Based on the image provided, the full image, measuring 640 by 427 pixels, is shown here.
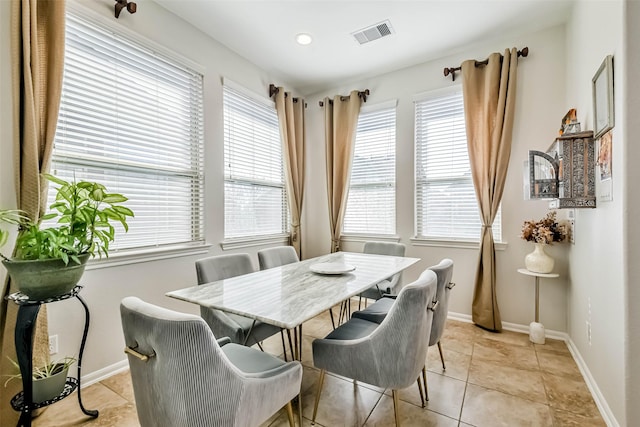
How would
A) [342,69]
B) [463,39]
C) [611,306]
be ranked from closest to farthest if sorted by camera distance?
1. [611,306]
2. [463,39]
3. [342,69]

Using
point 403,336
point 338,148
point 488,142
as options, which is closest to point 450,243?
point 488,142

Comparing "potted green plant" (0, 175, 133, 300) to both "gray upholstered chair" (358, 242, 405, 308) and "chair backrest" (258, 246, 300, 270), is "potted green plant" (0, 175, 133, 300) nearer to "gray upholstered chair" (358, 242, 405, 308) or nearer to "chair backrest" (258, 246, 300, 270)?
"chair backrest" (258, 246, 300, 270)

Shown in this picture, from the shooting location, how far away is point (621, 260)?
148 cm

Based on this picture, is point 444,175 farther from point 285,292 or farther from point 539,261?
point 285,292

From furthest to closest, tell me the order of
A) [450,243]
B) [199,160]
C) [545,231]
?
1. [450,243]
2. [199,160]
3. [545,231]

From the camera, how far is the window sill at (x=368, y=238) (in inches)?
143

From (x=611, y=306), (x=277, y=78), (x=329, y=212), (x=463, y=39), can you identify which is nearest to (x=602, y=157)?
(x=611, y=306)

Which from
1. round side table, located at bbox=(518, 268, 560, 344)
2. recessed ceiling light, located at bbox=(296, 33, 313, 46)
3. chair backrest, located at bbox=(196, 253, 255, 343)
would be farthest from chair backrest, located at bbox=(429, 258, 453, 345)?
recessed ceiling light, located at bbox=(296, 33, 313, 46)

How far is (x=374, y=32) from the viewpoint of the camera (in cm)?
285

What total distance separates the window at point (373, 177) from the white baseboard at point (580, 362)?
129 centimetres

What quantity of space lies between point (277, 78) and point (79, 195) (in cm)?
294

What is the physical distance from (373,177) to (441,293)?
2306 millimetres

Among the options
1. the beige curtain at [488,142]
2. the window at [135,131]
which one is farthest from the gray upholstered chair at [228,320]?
the beige curtain at [488,142]

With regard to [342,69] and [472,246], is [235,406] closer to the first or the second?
[472,246]
